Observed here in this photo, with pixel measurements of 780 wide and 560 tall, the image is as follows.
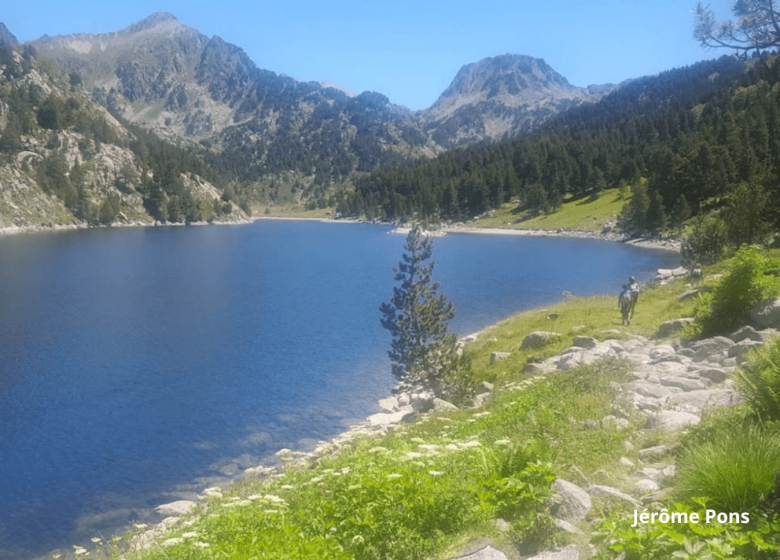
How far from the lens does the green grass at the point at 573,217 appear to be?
490ft

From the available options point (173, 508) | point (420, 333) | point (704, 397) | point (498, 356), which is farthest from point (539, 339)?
point (173, 508)

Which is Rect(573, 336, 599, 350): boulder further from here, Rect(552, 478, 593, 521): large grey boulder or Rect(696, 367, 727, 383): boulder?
Rect(552, 478, 593, 521): large grey boulder

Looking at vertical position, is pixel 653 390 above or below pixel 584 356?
above

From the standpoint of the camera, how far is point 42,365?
134 ft

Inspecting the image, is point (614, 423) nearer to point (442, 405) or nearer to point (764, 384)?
point (764, 384)

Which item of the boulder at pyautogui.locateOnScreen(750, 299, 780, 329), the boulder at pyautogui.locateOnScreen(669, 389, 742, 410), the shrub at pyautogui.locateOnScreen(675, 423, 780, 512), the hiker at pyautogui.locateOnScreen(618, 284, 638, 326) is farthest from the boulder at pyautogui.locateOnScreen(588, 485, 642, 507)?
the hiker at pyautogui.locateOnScreen(618, 284, 638, 326)

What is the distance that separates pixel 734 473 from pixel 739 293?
15792mm

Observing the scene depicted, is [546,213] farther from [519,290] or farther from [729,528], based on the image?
[729,528]

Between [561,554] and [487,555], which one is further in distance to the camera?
[487,555]

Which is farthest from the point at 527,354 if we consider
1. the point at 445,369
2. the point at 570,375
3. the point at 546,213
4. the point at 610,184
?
the point at 610,184

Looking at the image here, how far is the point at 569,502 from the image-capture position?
8.12m

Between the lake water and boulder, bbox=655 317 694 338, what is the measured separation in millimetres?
16246

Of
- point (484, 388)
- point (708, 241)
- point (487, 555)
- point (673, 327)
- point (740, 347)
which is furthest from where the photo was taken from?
point (708, 241)

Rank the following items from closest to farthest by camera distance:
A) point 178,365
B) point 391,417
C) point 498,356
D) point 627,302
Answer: point 391,417, point 627,302, point 498,356, point 178,365
